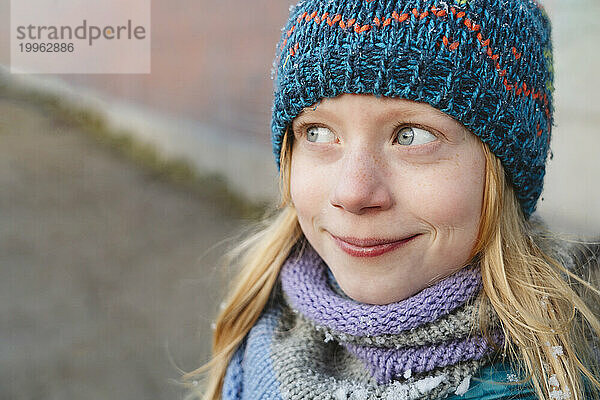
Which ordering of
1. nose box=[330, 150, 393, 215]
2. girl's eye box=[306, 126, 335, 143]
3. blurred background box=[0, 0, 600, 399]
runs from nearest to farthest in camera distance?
nose box=[330, 150, 393, 215]
girl's eye box=[306, 126, 335, 143]
blurred background box=[0, 0, 600, 399]

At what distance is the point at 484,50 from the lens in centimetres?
125

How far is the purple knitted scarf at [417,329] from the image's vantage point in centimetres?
128

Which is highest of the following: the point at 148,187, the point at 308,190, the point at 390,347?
the point at 308,190

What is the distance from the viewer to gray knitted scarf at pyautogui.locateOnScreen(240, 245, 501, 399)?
4.22ft

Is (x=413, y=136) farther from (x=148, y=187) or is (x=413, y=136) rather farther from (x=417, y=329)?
(x=148, y=187)

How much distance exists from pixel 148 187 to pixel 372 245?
294 cm

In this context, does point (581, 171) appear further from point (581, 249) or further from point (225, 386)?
point (225, 386)

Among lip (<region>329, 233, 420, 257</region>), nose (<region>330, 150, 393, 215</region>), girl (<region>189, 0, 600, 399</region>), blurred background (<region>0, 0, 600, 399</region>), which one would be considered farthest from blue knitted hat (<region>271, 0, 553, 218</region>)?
blurred background (<region>0, 0, 600, 399</region>)

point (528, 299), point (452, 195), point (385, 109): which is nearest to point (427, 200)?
point (452, 195)

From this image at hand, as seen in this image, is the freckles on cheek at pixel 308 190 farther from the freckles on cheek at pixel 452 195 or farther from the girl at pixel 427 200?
the freckles on cheek at pixel 452 195

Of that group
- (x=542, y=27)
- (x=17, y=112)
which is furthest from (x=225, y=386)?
(x=17, y=112)

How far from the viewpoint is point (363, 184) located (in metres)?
1.21

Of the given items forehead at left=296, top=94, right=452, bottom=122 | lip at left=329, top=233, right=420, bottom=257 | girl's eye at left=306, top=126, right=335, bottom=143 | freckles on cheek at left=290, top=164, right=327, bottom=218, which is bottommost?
lip at left=329, top=233, right=420, bottom=257

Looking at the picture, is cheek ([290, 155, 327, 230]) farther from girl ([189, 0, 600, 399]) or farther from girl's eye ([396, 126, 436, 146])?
girl's eye ([396, 126, 436, 146])
